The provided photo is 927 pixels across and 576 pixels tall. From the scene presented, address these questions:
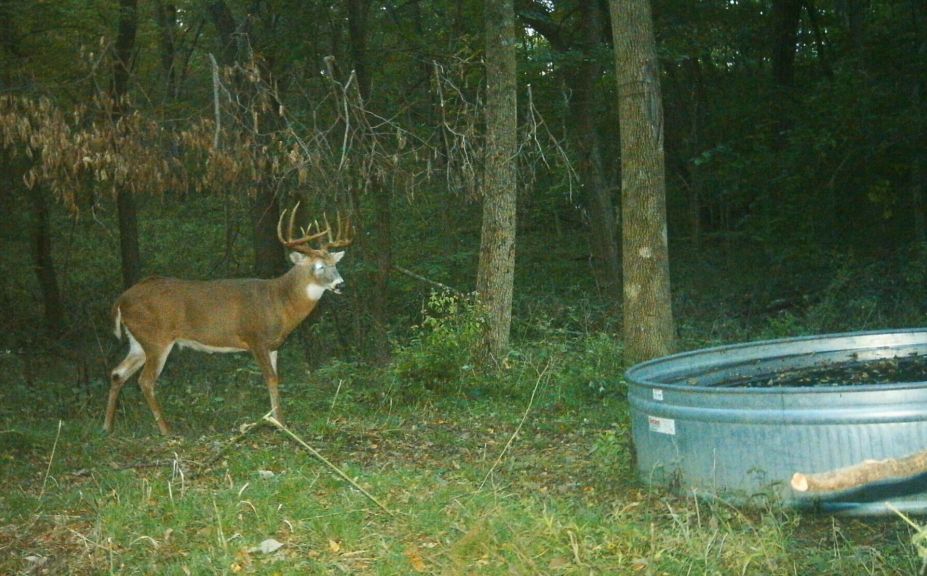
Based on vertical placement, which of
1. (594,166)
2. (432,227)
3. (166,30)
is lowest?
(432,227)

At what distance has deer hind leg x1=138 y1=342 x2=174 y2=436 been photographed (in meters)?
9.96

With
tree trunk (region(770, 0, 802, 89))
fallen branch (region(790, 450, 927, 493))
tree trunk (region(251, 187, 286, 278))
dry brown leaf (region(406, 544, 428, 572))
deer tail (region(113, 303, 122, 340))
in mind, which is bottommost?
dry brown leaf (region(406, 544, 428, 572))

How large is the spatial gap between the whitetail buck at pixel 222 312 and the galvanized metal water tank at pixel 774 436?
4.61 metres

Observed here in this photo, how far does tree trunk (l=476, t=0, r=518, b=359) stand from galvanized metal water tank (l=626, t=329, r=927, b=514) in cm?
445

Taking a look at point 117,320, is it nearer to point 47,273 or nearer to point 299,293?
point 299,293

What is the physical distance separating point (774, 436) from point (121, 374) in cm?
659

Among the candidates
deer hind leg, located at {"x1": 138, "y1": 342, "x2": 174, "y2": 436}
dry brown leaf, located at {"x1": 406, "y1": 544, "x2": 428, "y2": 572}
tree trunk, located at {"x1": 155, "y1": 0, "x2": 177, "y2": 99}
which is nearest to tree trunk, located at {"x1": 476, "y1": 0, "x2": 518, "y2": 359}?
deer hind leg, located at {"x1": 138, "y1": 342, "x2": 174, "y2": 436}

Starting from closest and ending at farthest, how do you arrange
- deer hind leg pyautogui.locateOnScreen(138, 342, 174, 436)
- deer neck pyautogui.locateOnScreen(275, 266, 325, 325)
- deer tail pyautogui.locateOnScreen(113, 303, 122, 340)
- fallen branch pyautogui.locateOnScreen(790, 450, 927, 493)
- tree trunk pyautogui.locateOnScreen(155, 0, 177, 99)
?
1. fallen branch pyautogui.locateOnScreen(790, 450, 927, 493)
2. deer hind leg pyautogui.locateOnScreen(138, 342, 174, 436)
3. deer tail pyautogui.locateOnScreen(113, 303, 122, 340)
4. deer neck pyautogui.locateOnScreen(275, 266, 325, 325)
5. tree trunk pyautogui.locateOnScreen(155, 0, 177, 99)

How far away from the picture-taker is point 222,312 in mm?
10867

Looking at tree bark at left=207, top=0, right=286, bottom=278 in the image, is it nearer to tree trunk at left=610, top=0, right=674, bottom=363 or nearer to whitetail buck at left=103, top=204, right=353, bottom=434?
whitetail buck at left=103, top=204, right=353, bottom=434

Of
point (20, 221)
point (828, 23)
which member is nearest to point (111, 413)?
point (20, 221)

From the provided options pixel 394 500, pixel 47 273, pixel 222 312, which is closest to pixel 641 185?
pixel 394 500

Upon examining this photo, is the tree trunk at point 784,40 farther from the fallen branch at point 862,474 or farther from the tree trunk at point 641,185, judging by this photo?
the fallen branch at point 862,474

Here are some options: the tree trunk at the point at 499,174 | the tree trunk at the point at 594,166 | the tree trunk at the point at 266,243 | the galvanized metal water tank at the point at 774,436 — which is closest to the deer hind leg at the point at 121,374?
the tree trunk at the point at 499,174
